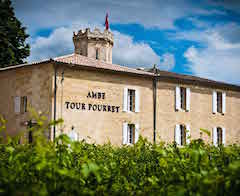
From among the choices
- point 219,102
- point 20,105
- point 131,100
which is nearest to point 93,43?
point 219,102

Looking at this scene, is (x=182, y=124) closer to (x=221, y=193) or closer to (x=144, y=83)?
(x=144, y=83)

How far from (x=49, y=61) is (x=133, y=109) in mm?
5845

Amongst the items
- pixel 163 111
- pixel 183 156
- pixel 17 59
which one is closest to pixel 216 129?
pixel 163 111

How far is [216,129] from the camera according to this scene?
2716 centimetres

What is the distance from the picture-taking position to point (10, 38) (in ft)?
102

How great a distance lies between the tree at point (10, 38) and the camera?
29.9 metres

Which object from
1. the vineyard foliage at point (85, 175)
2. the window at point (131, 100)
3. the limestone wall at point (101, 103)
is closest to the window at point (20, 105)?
the limestone wall at point (101, 103)

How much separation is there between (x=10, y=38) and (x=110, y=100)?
13.3 m

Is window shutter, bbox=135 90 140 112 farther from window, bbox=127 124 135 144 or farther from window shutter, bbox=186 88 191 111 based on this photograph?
window shutter, bbox=186 88 191 111

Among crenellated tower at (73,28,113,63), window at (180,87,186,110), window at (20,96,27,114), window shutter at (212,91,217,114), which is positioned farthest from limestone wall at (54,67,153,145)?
crenellated tower at (73,28,113,63)

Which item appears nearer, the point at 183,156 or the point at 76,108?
the point at 183,156

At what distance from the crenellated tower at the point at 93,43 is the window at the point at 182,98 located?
19.8 m

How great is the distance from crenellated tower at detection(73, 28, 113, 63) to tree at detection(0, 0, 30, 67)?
474 inches

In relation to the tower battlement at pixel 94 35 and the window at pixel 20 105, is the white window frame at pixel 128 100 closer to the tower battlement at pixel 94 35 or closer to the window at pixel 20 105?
the window at pixel 20 105
